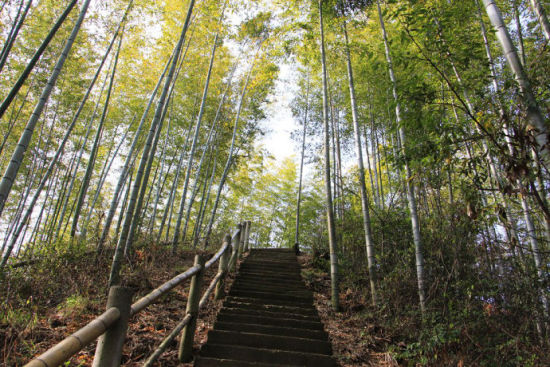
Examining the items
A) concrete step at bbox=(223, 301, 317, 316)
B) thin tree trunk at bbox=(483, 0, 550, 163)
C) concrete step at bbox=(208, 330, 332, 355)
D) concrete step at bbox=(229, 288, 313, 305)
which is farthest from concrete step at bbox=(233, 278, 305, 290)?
thin tree trunk at bbox=(483, 0, 550, 163)

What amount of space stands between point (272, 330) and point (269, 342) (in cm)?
28

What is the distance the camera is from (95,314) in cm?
277

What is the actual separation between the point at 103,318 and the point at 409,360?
2.65 m

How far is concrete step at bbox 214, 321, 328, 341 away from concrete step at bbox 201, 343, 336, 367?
458 mm

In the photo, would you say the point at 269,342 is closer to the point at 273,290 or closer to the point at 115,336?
the point at 273,290

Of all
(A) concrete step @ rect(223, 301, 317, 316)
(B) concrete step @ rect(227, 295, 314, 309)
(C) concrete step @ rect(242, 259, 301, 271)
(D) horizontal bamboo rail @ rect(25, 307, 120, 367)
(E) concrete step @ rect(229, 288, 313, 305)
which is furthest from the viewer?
(C) concrete step @ rect(242, 259, 301, 271)

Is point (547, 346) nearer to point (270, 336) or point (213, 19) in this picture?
point (270, 336)

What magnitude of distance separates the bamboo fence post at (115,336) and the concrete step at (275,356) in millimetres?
1595

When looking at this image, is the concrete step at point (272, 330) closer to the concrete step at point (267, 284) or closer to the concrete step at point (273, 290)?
the concrete step at point (273, 290)

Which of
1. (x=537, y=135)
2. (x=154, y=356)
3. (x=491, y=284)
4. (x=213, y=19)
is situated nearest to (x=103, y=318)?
(x=154, y=356)

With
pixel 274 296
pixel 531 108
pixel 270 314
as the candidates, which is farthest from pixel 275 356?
pixel 531 108

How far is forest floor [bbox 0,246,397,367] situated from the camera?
86.1 inches

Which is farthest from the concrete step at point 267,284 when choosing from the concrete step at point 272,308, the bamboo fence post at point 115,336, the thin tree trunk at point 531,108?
the thin tree trunk at point 531,108

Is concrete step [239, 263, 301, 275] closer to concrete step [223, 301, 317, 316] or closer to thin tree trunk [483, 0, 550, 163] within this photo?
concrete step [223, 301, 317, 316]
